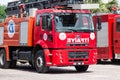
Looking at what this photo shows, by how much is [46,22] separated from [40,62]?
1.68 m

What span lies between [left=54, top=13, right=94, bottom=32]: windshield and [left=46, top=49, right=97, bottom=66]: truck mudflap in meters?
0.89

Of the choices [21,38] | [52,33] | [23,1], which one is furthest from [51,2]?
[23,1]

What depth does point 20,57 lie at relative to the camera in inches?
821

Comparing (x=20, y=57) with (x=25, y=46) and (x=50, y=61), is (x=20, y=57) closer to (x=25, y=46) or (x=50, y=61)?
(x=25, y=46)

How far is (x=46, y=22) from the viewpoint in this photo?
18750 mm

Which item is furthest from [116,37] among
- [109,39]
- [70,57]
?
[70,57]

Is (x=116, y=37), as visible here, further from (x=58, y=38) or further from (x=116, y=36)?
(x=58, y=38)

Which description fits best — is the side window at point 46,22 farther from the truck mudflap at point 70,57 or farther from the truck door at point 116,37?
the truck door at point 116,37

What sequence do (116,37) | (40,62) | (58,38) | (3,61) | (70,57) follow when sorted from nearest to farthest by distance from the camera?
(58,38)
(70,57)
(40,62)
(3,61)
(116,37)

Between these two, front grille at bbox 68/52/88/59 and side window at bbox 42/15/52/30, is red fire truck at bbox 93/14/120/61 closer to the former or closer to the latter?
front grille at bbox 68/52/88/59

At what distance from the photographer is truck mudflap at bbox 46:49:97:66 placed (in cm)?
1844

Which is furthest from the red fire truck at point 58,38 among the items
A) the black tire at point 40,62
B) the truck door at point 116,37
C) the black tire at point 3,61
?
the truck door at point 116,37

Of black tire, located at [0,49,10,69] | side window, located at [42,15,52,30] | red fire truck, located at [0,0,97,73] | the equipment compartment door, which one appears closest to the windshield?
red fire truck, located at [0,0,97,73]

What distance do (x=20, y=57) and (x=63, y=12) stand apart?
129 inches
